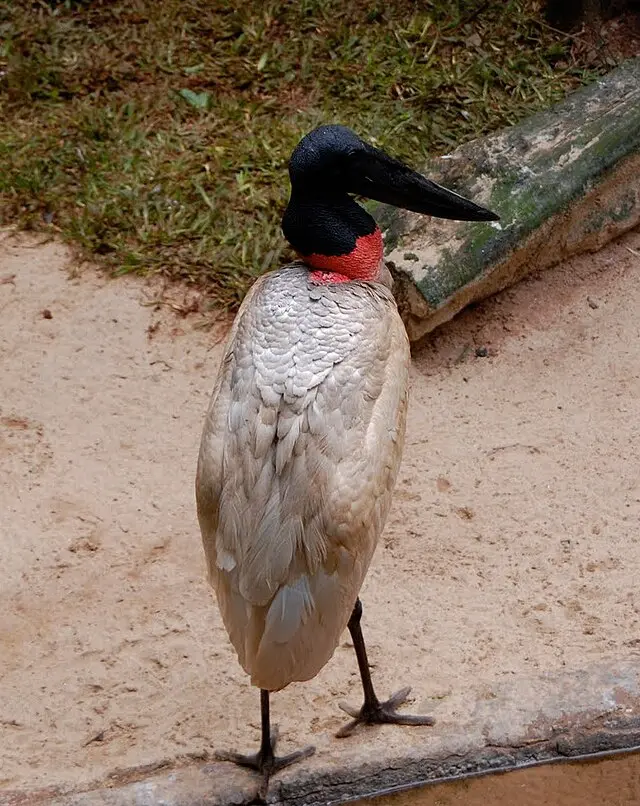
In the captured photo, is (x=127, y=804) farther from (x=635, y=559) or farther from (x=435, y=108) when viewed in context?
(x=435, y=108)

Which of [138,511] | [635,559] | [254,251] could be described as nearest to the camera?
[635,559]

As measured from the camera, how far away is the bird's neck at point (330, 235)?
4.18m

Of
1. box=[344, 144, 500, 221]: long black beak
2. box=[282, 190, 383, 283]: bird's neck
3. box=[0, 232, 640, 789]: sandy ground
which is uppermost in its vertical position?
box=[344, 144, 500, 221]: long black beak

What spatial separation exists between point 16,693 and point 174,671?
586mm

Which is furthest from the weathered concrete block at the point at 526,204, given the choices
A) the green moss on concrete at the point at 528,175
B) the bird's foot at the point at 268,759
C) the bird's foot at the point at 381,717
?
the bird's foot at the point at 268,759

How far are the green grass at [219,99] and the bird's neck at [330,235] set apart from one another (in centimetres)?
210

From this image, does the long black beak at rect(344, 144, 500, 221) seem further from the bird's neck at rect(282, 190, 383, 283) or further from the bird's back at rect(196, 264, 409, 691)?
the bird's back at rect(196, 264, 409, 691)

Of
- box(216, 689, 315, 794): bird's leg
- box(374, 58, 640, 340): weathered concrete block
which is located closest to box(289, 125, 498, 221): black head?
box(374, 58, 640, 340): weathered concrete block

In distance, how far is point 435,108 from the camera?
7.24 meters

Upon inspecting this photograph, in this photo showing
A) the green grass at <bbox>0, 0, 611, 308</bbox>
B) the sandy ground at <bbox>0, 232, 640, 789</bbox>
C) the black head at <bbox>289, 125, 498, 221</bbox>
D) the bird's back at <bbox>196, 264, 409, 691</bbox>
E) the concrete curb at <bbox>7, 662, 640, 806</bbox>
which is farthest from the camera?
the green grass at <bbox>0, 0, 611, 308</bbox>

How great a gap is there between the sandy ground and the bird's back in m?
0.63

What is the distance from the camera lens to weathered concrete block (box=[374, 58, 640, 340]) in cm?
584

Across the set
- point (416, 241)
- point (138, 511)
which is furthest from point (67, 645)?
point (416, 241)

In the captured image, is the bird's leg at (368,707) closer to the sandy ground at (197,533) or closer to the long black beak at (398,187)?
the sandy ground at (197,533)
